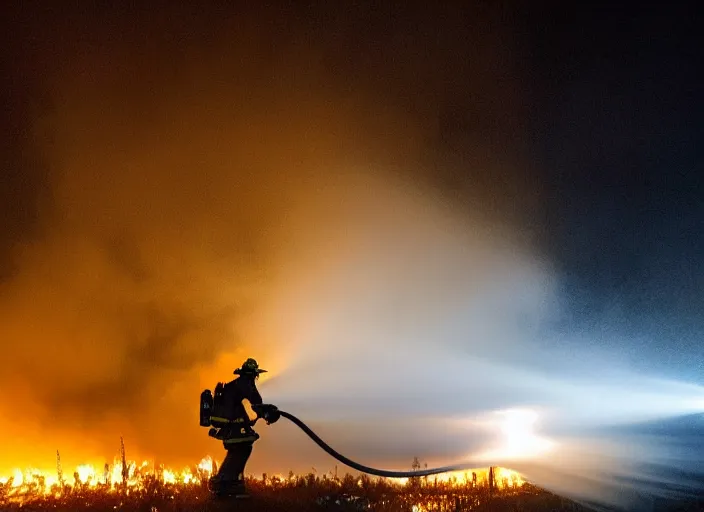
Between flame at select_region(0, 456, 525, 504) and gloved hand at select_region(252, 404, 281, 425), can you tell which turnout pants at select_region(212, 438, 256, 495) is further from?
flame at select_region(0, 456, 525, 504)

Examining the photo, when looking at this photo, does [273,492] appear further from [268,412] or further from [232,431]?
[268,412]

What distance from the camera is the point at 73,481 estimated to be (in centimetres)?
1051

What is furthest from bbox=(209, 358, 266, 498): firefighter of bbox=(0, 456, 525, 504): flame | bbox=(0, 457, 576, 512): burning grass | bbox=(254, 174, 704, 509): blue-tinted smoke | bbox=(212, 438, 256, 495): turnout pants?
bbox=(254, 174, 704, 509): blue-tinted smoke

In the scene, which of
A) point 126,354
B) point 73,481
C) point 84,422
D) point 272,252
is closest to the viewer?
point 73,481

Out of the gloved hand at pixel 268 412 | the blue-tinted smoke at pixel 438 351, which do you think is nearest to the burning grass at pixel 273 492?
the gloved hand at pixel 268 412

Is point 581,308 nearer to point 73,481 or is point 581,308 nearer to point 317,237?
point 317,237

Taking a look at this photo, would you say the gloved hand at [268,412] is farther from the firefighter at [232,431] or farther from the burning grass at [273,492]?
the burning grass at [273,492]

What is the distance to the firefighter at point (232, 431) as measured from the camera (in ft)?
27.6

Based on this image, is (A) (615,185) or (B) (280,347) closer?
(B) (280,347)

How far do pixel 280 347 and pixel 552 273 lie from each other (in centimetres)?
677

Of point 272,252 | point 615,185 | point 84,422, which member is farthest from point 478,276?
point 84,422

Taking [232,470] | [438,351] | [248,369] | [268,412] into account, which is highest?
[438,351]

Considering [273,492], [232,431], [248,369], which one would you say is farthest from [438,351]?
[232,431]

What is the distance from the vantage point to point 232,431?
333 inches
